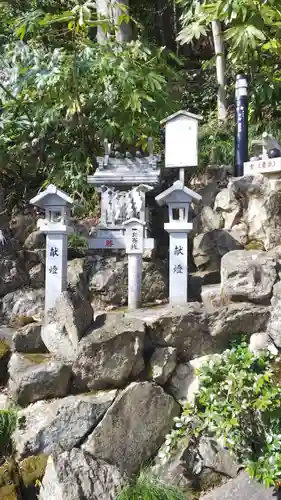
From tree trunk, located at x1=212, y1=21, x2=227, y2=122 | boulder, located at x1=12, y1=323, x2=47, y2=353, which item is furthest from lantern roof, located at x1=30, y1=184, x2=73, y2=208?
tree trunk, located at x1=212, y1=21, x2=227, y2=122

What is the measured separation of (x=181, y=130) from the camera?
7398 mm

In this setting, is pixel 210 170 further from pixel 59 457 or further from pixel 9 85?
Result: pixel 59 457

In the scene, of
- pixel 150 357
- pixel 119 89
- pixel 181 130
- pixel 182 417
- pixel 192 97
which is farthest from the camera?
pixel 192 97

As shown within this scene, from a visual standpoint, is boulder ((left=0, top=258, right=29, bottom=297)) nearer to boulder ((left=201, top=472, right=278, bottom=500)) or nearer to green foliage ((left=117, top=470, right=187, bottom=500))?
green foliage ((left=117, top=470, right=187, bottom=500))

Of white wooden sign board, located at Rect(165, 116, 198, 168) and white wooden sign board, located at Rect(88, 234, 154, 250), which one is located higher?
white wooden sign board, located at Rect(165, 116, 198, 168)

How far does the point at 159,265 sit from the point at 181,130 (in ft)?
7.87

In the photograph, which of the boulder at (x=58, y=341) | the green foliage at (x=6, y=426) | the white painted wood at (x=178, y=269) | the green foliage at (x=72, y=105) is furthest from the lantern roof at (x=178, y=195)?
the green foliage at (x=6, y=426)

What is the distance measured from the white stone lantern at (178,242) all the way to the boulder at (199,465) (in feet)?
Answer: 5.86

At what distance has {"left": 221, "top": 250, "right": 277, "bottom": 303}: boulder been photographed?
511cm

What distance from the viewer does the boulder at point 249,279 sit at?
16.8 ft

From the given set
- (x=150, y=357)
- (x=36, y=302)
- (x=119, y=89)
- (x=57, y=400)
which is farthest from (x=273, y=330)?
(x=119, y=89)

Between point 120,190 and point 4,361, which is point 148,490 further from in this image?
point 120,190

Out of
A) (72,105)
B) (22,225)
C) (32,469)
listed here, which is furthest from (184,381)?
(72,105)

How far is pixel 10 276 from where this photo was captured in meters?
6.36
